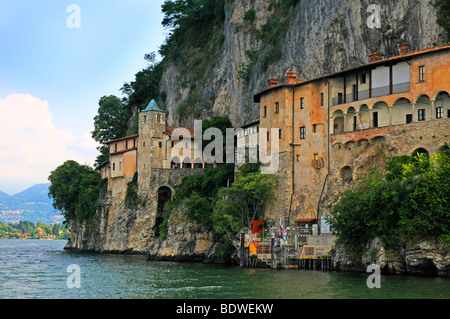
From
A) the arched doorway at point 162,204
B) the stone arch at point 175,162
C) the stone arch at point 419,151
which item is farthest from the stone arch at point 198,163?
the stone arch at point 419,151

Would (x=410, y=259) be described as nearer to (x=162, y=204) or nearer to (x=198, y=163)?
(x=162, y=204)

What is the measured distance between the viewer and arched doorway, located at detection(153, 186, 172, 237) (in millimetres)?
82312

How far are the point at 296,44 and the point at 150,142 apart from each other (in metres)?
24.1

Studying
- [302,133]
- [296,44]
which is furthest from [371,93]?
[296,44]

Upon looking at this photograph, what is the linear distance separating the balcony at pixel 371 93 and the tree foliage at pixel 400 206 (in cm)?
672

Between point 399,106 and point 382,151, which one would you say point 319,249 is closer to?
point 382,151

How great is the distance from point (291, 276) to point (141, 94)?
75488 mm

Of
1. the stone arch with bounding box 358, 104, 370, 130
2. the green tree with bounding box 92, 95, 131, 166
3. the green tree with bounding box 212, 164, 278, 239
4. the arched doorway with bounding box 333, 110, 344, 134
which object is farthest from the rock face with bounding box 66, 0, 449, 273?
the green tree with bounding box 92, 95, 131, 166

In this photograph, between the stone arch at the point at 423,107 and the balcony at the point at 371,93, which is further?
the balcony at the point at 371,93

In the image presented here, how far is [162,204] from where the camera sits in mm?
83312

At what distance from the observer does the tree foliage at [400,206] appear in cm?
4256

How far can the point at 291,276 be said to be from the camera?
147ft

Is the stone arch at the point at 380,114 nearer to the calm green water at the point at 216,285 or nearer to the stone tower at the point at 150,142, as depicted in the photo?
the calm green water at the point at 216,285
